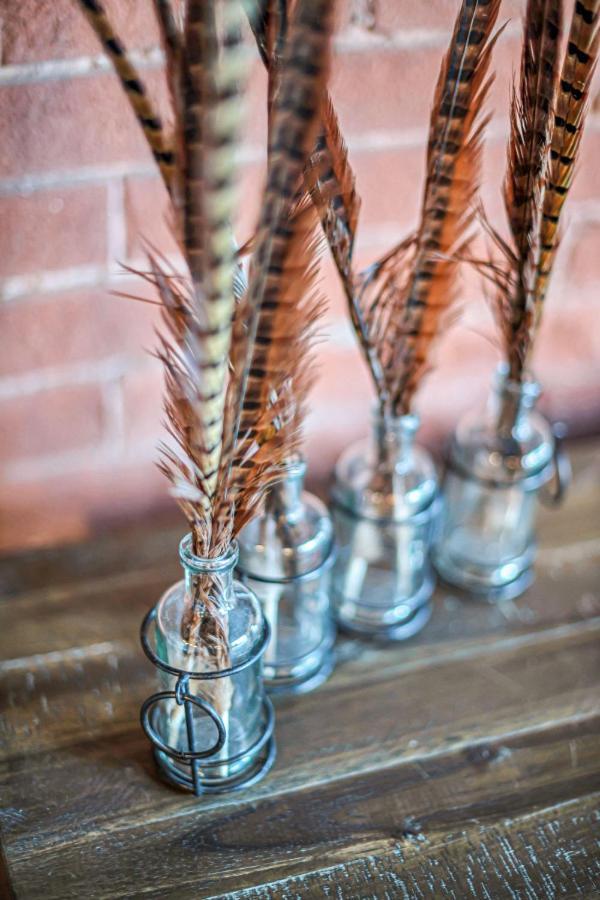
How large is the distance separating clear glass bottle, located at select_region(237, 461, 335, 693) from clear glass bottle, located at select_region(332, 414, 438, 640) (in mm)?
54

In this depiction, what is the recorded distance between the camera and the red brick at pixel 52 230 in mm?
888

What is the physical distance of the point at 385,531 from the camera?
97 cm

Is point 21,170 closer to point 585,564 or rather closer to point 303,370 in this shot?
point 303,370

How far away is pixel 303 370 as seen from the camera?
29.2 inches

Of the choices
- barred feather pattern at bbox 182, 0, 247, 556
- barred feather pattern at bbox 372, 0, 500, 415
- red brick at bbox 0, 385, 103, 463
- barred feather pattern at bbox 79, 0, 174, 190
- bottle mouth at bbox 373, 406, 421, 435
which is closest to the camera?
barred feather pattern at bbox 182, 0, 247, 556

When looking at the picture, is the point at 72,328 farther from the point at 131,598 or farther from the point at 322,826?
the point at 322,826

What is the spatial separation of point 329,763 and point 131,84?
23.4 inches

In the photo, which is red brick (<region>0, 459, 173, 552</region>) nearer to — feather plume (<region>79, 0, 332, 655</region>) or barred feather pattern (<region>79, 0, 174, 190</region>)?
feather plume (<region>79, 0, 332, 655</region>)

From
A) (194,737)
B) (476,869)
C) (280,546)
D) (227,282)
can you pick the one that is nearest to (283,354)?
(227,282)

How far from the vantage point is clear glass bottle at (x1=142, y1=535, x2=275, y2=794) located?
74 cm

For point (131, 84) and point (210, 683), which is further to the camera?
point (210, 683)

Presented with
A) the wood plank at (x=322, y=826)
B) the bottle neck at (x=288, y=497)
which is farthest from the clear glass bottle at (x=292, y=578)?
the wood plank at (x=322, y=826)

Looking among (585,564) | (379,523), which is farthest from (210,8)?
(585,564)

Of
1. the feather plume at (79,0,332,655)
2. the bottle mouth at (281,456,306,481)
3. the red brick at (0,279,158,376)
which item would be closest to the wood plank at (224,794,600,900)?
the feather plume at (79,0,332,655)
